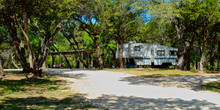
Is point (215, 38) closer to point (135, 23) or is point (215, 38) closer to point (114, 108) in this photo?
point (135, 23)

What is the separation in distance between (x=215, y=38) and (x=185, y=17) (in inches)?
487

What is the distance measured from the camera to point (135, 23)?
2625cm

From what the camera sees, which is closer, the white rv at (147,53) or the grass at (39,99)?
the grass at (39,99)

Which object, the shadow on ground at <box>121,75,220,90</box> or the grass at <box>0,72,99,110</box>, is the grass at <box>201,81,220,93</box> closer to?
the shadow on ground at <box>121,75,220,90</box>

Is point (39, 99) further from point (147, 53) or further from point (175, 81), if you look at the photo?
point (147, 53)

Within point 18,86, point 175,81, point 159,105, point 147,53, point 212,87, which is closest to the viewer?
point 159,105

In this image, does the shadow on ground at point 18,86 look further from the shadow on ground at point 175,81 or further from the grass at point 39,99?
the shadow on ground at point 175,81

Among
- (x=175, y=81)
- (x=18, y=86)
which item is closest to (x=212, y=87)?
(x=175, y=81)

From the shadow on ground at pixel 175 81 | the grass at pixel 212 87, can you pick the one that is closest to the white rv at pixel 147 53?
the shadow on ground at pixel 175 81

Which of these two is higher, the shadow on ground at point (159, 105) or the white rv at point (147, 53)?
the white rv at point (147, 53)

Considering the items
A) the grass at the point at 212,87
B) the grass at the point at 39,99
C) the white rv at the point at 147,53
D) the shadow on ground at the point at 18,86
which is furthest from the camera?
the white rv at the point at 147,53

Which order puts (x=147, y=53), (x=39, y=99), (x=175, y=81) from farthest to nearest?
(x=147, y=53)
(x=175, y=81)
(x=39, y=99)

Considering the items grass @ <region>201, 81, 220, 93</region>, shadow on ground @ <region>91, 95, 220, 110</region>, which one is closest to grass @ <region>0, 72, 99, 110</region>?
shadow on ground @ <region>91, 95, 220, 110</region>

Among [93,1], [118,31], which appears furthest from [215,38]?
[93,1]
